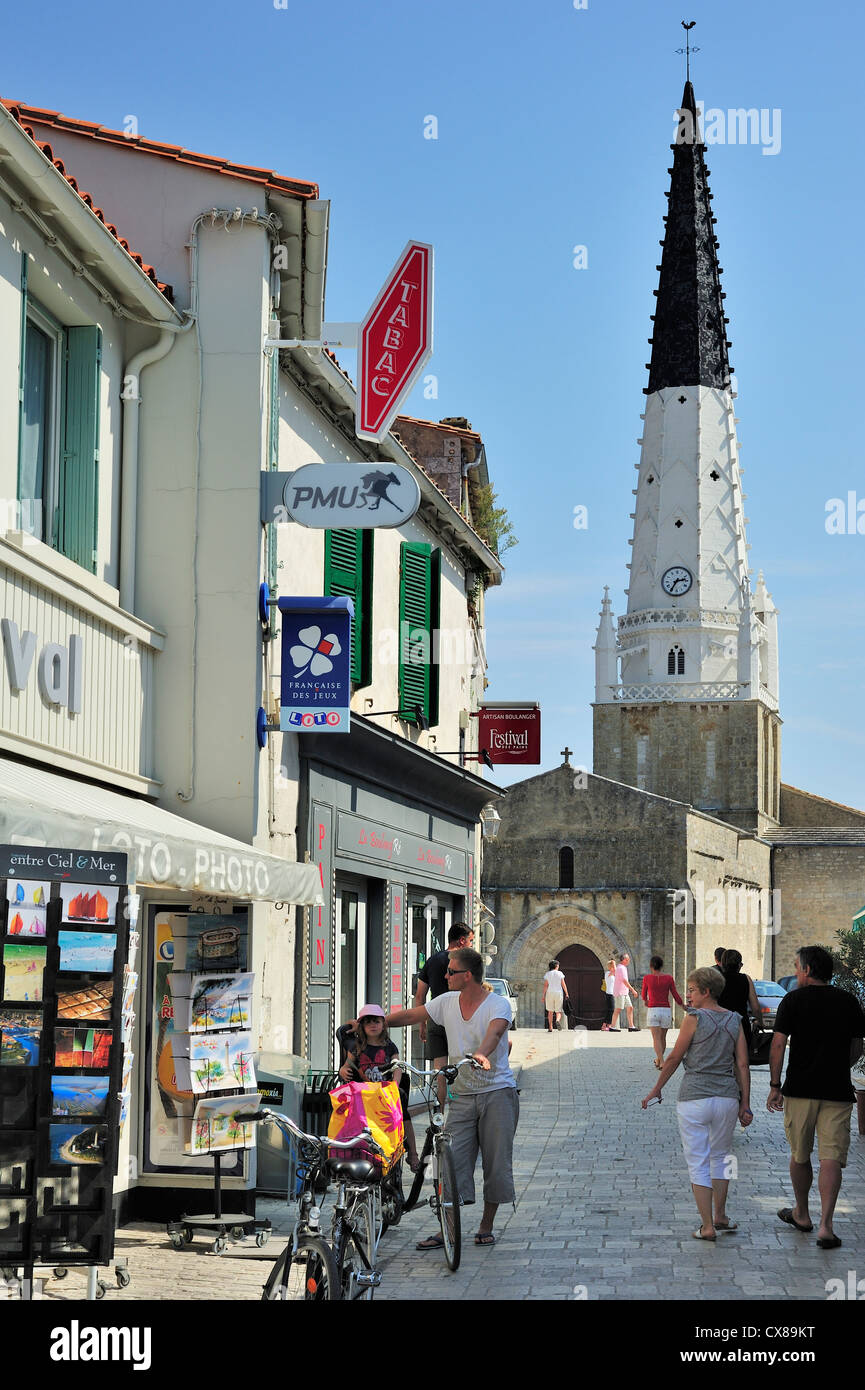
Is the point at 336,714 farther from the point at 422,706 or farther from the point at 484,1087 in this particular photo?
the point at 422,706

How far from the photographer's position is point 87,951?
23.5 ft

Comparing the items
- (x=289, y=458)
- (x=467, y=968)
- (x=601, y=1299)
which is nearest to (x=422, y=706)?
(x=289, y=458)

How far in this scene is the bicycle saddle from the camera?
6.90 meters

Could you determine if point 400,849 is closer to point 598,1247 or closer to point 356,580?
point 356,580

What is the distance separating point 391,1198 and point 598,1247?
3.94ft

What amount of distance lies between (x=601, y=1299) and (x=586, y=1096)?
40.8ft

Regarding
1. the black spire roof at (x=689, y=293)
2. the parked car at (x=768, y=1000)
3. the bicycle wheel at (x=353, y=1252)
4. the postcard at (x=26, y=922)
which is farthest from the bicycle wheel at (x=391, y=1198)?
the black spire roof at (x=689, y=293)

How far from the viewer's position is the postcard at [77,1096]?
23.1ft

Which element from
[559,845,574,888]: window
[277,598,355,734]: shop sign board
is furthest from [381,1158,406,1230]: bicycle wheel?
[559,845,574,888]: window

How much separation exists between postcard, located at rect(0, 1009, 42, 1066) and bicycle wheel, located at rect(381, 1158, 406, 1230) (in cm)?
280

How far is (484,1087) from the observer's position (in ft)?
31.3

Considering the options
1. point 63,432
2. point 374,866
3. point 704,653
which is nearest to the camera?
point 63,432

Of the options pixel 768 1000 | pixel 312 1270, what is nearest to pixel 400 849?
pixel 312 1270
